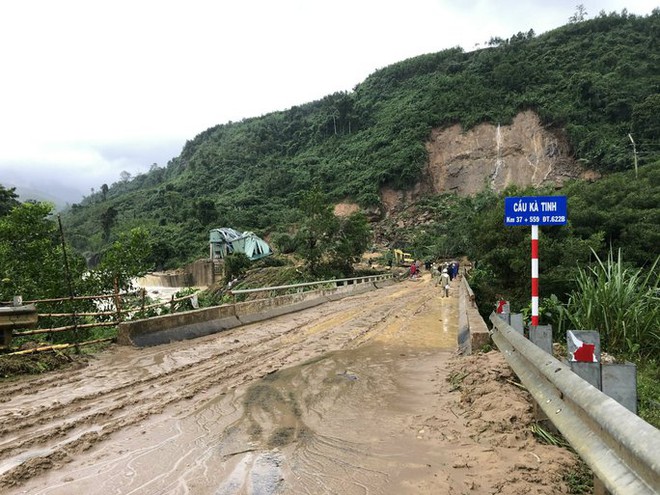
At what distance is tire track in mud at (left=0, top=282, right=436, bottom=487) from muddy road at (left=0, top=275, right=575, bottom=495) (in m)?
0.02

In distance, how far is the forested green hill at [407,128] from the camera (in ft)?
210

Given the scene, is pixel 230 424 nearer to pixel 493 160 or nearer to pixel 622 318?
pixel 622 318

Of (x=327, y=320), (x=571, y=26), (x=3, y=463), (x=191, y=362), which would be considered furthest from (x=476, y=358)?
(x=571, y=26)

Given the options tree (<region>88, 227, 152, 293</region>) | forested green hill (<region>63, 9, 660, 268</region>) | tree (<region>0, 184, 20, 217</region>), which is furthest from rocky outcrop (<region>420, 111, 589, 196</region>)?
tree (<region>88, 227, 152, 293</region>)

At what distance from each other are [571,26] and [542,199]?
10151 cm

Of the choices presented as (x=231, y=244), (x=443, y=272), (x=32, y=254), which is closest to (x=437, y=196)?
(x=231, y=244)

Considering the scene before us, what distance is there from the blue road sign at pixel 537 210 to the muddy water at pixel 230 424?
2.56 meters

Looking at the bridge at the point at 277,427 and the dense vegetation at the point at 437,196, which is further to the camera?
the dense vegetation at the point at 437,196

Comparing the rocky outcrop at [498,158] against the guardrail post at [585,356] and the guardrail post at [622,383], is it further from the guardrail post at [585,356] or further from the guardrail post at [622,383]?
the guardrail post at [622,383]

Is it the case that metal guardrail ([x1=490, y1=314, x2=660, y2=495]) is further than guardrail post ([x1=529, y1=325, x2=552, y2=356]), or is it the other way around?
guardrail post ([x1=529, y1=325, x2=552, y2=356])

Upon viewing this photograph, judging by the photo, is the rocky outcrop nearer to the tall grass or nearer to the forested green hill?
the forested green hill

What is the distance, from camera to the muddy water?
322cm

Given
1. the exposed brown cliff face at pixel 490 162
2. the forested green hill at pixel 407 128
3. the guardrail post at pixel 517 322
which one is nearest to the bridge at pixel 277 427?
the guardrail post at pixel 517 322

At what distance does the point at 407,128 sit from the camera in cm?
8250
